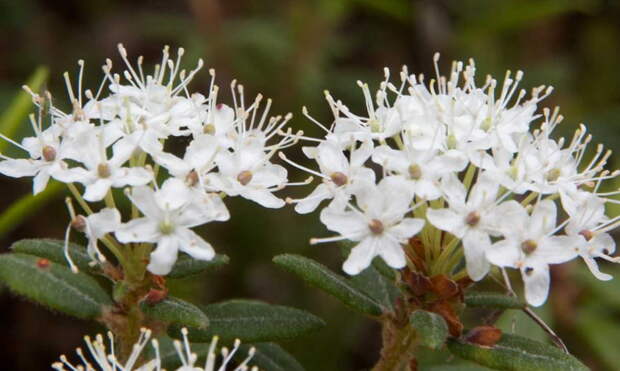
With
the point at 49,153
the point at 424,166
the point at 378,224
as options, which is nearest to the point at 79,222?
the point at 49,153

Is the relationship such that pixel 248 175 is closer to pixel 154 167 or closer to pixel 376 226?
pixel 154 167

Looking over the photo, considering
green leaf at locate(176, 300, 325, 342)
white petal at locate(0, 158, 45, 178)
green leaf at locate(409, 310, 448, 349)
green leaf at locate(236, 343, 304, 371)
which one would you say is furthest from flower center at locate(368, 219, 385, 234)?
white petal at locate(0, 158, 45, 178)

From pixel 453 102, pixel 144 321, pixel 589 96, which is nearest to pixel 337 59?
pixel 589 96

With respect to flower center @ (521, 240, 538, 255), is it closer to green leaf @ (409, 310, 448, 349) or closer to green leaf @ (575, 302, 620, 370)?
green leaf @ (409, 310, 448, 349)

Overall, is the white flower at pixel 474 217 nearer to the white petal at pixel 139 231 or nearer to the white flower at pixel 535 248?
the white flower at pixel 535 248

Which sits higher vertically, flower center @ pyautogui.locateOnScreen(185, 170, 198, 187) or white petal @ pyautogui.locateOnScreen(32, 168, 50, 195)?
flower center @ pyautogui.locateOnScreen(185, 170, 198, 187)

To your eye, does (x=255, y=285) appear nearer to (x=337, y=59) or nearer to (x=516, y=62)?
(x=337, y=59)
